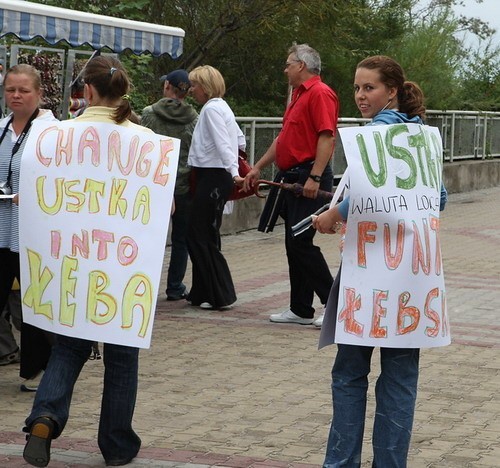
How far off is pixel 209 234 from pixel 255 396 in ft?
10.1

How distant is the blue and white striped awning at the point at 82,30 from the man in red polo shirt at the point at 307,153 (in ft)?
6.58

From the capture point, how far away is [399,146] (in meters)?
5.18

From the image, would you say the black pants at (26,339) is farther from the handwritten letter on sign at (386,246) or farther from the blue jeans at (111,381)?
the handwritten letter on sign at (386,246)

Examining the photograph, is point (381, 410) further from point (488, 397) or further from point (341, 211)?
point (488, 397)

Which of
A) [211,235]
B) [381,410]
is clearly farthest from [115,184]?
[211,235]

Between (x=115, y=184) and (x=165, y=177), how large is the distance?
22 centimetres

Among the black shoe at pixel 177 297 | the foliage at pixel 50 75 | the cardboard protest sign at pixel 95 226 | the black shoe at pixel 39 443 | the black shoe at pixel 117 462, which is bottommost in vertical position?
the black shoe at pixel 177 297

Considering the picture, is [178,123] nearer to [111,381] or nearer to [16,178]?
[16,178]

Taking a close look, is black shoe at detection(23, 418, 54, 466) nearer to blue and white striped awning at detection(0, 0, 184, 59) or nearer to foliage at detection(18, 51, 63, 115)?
blue and white striped awning at detection(0, 0, 184, 59)

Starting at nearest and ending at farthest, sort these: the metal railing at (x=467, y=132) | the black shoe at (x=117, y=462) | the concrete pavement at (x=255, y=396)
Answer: the black shoe at (x=117, y=462)
the concrete pavement at (x=255, y=396)
the metal railing at (x=467, y=132)

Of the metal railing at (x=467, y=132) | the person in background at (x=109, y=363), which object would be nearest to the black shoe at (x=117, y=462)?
the person in background at (x=109, y=363)

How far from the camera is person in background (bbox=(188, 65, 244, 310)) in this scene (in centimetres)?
994

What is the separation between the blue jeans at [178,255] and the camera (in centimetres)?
1058

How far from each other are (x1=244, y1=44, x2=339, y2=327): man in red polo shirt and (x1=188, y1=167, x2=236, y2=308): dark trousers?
735mm
